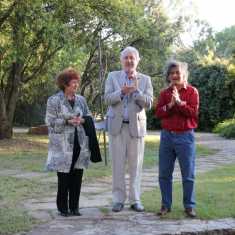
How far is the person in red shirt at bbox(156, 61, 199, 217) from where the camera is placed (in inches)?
241

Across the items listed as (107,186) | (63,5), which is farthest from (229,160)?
(63,5)

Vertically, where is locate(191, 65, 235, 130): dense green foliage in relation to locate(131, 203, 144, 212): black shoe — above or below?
above

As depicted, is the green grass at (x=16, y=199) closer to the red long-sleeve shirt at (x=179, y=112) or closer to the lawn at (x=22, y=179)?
the lawn at (x=22, y=179)

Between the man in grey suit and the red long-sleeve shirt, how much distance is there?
0.26m

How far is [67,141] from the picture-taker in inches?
244

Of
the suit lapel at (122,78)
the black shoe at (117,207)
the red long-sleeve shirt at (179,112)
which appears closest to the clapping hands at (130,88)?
the suit lapel at (122,78)

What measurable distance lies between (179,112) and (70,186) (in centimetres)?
151

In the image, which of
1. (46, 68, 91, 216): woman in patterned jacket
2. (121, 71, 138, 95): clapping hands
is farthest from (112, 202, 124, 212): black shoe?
(121, 71, 138, 95): clapping hands

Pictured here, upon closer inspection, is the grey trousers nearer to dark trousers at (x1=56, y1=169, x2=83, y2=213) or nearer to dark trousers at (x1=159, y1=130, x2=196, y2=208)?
dark trousers at (x1=159, y1=130, x2=196, y2=208)

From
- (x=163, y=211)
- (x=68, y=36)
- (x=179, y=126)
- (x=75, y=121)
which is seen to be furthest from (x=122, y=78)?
(x=68, y=36)

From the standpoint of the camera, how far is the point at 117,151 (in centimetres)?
646

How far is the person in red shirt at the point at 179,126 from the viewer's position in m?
6.12

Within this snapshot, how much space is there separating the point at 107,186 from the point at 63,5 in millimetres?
6818

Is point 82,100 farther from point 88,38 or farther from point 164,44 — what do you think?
point 164,44
